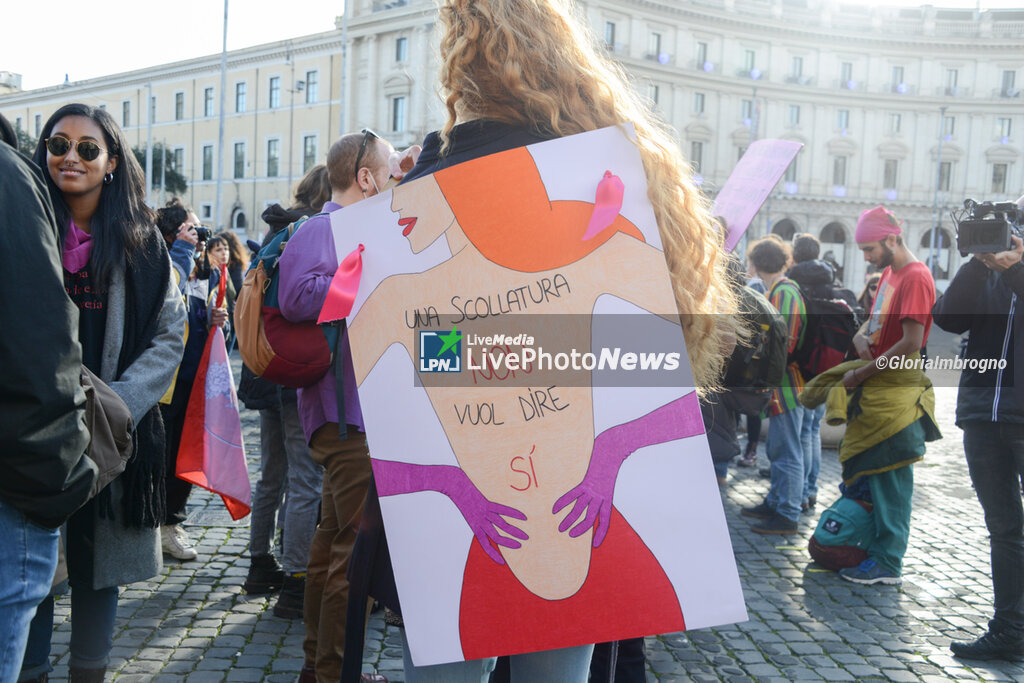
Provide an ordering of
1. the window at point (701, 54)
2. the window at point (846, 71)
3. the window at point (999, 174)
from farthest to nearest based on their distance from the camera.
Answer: the window at point (846, 71)
the window at point (999, 174)
the window at point (701, 54)

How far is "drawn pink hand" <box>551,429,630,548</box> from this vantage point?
156cm

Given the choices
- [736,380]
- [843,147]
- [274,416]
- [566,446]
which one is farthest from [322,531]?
[843,147]

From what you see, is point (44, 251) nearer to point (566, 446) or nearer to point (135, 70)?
point (566, 446)

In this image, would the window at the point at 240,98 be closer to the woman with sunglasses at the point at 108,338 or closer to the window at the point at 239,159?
the window at the point at 239,159

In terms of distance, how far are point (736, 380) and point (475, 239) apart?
398 centimetres

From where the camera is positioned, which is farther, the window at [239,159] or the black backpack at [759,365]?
the window at [239,159]

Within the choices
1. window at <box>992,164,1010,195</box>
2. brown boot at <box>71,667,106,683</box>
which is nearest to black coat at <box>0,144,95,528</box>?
brown boot at <box>71,667,106,683</box>

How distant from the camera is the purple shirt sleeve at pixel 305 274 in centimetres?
274

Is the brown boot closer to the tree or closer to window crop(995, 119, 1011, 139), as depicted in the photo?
the tree

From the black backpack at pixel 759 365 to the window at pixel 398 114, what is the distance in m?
42.8

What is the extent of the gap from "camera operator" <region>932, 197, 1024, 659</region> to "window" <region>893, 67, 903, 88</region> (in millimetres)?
60841

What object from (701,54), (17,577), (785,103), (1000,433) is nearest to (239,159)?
(701,54)

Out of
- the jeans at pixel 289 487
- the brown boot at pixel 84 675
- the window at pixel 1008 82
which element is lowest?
the brown boot at pixel 84 675

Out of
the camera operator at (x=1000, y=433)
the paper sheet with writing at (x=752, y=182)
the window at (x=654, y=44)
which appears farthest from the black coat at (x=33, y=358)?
the window at (x=654, y=44)
